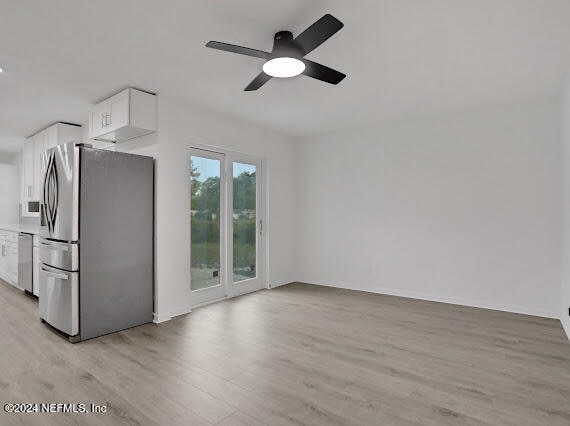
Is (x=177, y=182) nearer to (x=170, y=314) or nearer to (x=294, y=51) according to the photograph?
(x=170, y=314)

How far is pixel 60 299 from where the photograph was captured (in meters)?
3.09

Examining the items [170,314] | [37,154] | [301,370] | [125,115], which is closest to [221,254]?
[170,314]

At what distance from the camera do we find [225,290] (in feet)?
14.9

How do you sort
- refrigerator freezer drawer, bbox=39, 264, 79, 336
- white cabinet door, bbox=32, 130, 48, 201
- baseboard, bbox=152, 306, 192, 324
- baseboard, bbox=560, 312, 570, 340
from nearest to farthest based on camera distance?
refrigerator freezer drawer, bbox=39, 264, 79, 336, baseboard, bbox=560, 312, 570, 340, baseboard, bbox=152, 306, 192, 324, white cabinet door, bbox=32, 130, 48, 201

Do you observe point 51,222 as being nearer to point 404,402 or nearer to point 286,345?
point 286,345

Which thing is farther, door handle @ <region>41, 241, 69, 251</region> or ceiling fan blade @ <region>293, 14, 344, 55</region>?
door handle @ <region>41, 241, 69, 251</region>

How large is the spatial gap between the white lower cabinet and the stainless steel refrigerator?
204 cm

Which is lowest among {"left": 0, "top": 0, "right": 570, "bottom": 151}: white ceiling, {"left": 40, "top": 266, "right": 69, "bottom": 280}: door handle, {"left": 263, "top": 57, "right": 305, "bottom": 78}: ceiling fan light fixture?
{"left": 40, "top": 266, "right": 69, "bottom": 280}: door handle

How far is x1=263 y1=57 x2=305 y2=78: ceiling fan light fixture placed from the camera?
89.7 inches

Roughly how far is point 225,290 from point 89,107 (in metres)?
2.97

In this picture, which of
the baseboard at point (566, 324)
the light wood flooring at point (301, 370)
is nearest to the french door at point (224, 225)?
the light wood flooring at point (301, 370)

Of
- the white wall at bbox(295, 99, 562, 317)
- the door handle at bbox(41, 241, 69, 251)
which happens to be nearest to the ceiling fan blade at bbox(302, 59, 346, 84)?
the white wall at bbox(295, 99, 562, 317)

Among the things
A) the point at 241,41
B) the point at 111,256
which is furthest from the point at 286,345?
the point at 241,41

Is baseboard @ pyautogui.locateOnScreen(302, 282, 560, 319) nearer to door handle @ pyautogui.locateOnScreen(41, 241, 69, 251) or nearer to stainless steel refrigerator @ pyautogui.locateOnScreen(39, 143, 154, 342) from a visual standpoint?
→ stainless steel refrigerator @ pyautogui.locateOnScreen(39, 143, 154, 342)
